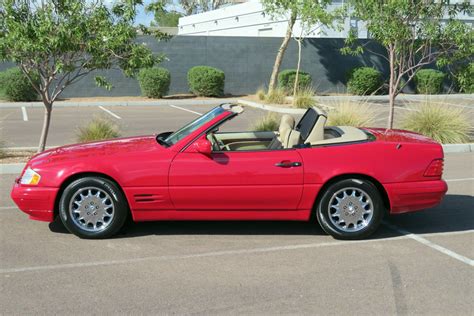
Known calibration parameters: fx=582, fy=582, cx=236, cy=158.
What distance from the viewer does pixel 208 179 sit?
5.71m

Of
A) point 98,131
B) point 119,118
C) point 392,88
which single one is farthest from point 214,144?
point 119,118

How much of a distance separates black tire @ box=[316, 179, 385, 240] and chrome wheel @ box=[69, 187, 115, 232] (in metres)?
2.11

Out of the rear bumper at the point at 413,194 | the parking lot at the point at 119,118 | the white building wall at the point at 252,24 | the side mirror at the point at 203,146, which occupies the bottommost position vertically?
the parking lot at the point at 119,118

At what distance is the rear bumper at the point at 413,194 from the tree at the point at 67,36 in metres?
5.44

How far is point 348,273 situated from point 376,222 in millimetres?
1061

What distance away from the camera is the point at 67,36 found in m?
8.99

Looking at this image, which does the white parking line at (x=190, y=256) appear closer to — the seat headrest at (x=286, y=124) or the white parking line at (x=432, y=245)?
the white parking line at (x=432, y=245)

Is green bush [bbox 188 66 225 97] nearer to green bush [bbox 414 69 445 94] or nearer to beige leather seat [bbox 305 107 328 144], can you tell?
green bush [bbox 414 69 445 94]

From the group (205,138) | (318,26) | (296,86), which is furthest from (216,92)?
(205,138)

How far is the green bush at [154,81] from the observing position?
2436 centimetres

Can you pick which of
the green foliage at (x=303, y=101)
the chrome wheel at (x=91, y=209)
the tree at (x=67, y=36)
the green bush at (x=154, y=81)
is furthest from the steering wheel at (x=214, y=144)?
the green bush at (x=154, y=81)

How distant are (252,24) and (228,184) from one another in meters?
28.2

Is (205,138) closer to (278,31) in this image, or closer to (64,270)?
(64,270)

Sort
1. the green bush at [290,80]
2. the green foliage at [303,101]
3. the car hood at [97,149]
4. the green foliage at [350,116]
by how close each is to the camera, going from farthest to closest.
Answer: the green bush at [290,80], the green foliage at [303,101], the green foliage at [350,116], the car hood at [97,149]
